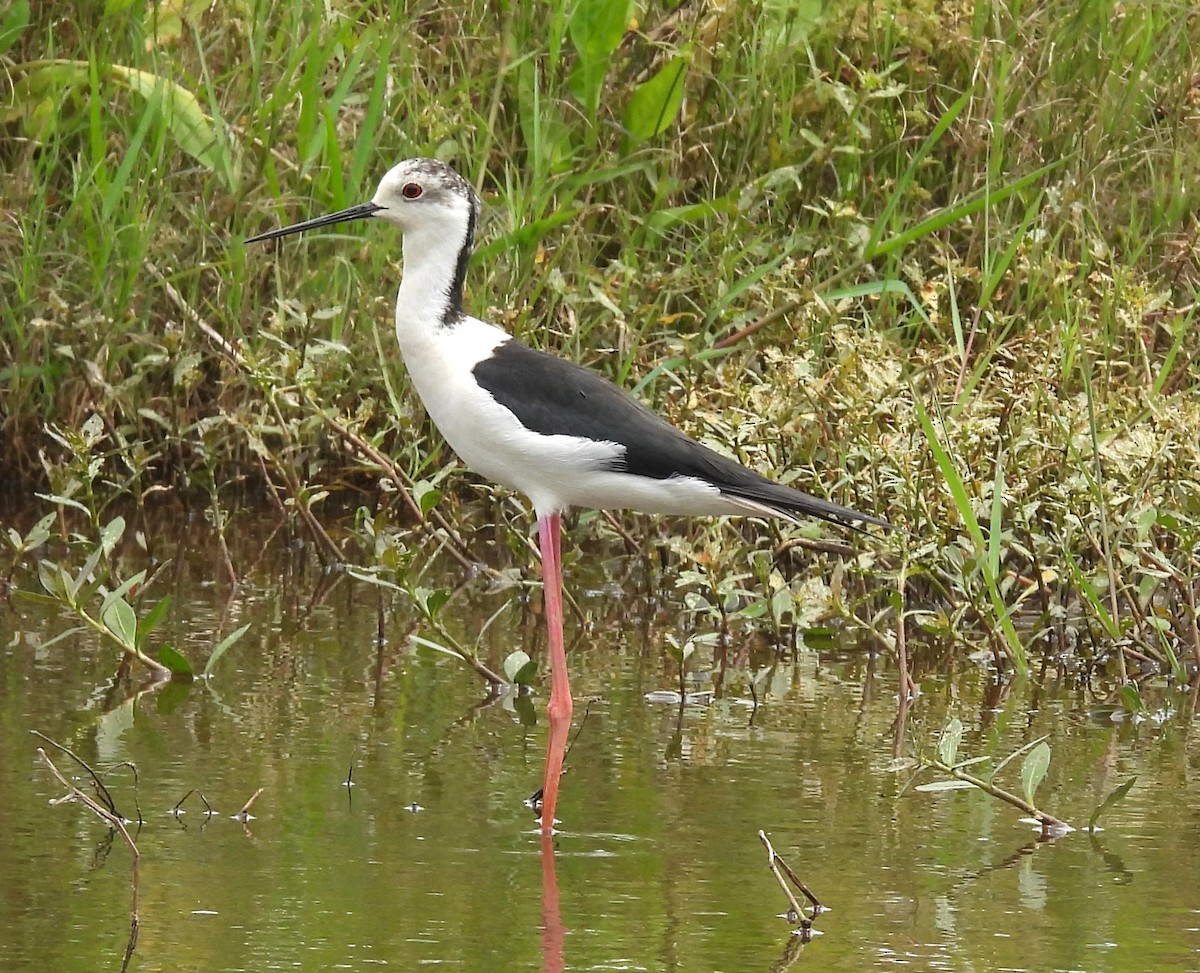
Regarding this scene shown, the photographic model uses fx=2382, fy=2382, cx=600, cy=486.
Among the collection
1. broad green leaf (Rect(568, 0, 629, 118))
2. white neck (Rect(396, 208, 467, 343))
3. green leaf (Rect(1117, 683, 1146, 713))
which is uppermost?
broad green leaf (Rect(568, 0, 629, 118))

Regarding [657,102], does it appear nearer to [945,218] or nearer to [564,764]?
[945,218]

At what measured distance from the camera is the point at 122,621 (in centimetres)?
505

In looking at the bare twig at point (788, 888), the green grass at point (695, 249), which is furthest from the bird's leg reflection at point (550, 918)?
the green grass at point (695, 249)

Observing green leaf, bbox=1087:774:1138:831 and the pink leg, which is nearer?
green leaf, bbox=1087:774:1138:831

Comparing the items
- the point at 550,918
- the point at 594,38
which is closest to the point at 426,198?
the point at 550,918

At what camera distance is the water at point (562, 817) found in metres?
3.62

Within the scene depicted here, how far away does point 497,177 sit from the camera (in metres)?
7.61

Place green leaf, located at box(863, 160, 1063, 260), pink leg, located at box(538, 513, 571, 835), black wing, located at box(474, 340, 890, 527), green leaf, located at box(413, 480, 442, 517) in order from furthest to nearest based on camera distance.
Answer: green leaf, located at box(863, 160, 1063, 260), green leaf, located at box(413, 480, 442, 517), black wing, located at box(474, 340, 890, 527), pink leg, located at box(538, 513, 571, 835)

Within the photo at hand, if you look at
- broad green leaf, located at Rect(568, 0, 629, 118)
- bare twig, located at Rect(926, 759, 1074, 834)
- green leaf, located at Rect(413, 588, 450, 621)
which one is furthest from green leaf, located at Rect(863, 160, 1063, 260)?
bare twig, located at Rect(926, 759, 1074, 834)

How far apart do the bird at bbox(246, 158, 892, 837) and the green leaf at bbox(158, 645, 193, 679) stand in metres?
0.80

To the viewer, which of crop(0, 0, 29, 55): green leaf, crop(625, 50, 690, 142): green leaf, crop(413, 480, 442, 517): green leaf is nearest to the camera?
crop(413, 480, 442, 517): green leaf

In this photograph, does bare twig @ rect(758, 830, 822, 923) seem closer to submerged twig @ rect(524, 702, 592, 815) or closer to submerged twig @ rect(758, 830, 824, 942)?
submerged twig @ rect(758, 830, 824, 942)

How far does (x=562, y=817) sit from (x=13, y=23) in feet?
12.5

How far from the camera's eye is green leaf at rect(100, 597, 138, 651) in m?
5.04
